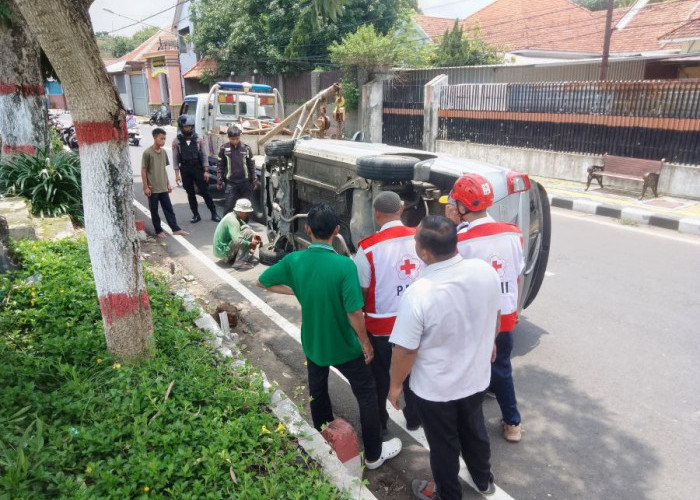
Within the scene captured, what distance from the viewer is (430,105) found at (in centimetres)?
1532

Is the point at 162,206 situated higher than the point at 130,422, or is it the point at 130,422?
the point at 162,206

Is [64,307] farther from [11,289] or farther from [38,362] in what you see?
[38,362]

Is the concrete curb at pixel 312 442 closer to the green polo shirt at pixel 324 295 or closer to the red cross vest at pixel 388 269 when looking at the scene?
the green polo shirt at pixel 324 295

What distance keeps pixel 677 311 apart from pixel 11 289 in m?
6.17

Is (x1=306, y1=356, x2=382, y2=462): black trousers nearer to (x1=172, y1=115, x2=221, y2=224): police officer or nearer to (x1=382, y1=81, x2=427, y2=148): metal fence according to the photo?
(x1=172, y1=115, x2=221, y2=224): police officer

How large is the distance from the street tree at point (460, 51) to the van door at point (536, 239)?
15325 millimetres

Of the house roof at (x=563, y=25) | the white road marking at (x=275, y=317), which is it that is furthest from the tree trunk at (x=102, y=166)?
the house roof at (x=563, y=25)

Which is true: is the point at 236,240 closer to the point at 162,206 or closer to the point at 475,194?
the point at 162,206

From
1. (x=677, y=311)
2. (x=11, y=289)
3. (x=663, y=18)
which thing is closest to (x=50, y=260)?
(x=11, y=289)

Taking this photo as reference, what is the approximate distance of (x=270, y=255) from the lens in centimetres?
657

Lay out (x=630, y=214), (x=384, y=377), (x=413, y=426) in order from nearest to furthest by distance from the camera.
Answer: (x=384, y=377) < (x=413, y=426) < (x=630, y=214)

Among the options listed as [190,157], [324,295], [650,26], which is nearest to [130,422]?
[324,295]

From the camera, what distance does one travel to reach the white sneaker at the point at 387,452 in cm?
314

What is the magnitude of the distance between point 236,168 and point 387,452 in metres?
5.64
